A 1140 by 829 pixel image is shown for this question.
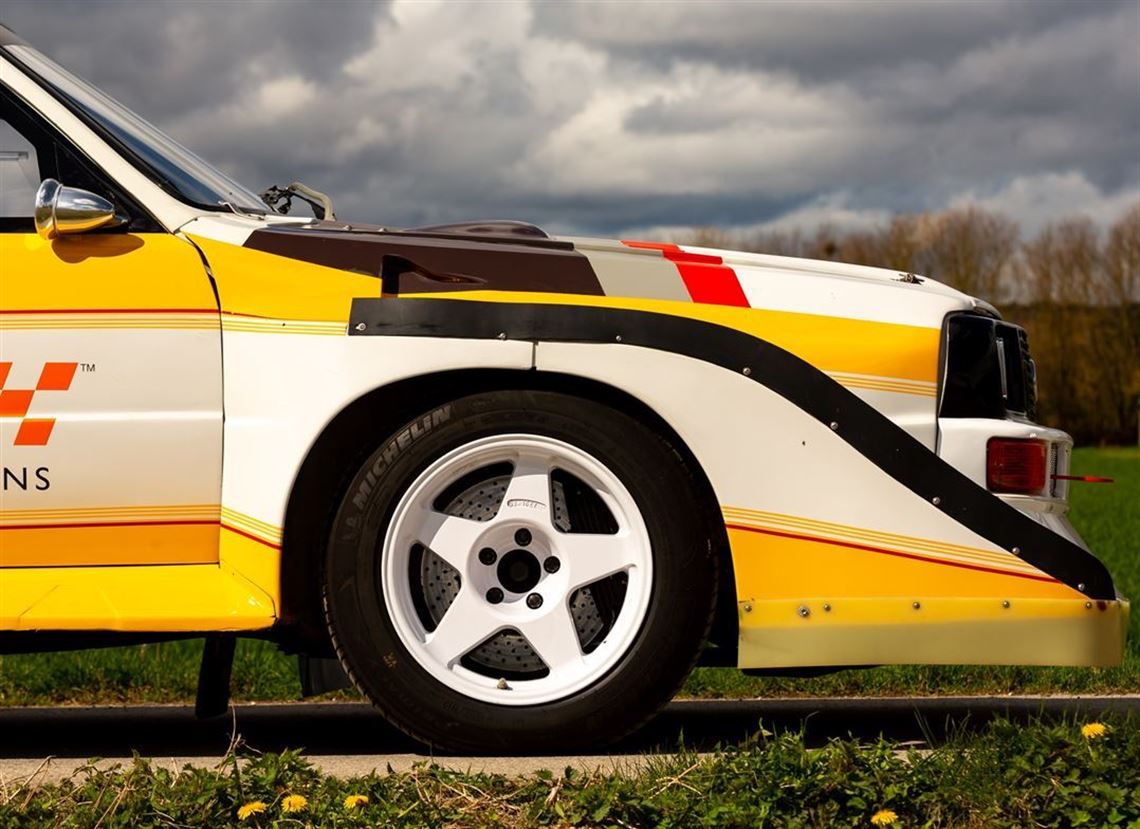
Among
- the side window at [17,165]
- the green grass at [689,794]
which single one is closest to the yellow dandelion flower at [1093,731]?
the green grass at [689,794]

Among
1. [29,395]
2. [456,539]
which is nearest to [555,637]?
[456,539]

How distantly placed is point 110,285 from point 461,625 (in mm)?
1296

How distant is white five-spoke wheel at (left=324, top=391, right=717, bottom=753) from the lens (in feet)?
12.6

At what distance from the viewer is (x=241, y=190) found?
5.05 m

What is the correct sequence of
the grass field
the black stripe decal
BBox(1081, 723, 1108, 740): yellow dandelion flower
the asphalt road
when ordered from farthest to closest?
the grass field < the asphalt road < the black stripe decal < BBox(1081, 723, 1108, 740): yellow dandelion flower

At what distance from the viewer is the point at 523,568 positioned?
12.9ft

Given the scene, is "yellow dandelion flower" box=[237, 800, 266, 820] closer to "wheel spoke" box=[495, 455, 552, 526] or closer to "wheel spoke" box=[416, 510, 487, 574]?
"wheel spoke" box=[416, 510, 487, 574]

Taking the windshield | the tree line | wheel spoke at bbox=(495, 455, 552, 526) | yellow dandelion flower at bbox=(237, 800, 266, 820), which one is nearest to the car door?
the windshield

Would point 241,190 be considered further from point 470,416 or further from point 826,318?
point 826,318

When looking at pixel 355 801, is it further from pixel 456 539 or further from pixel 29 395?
pixel 29 395

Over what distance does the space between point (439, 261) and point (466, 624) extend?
38.2 inches

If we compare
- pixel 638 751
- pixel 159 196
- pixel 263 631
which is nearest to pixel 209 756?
pixel 263 631

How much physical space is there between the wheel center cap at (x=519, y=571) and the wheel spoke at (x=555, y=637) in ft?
0.32

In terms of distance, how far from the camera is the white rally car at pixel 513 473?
385 centimetres
